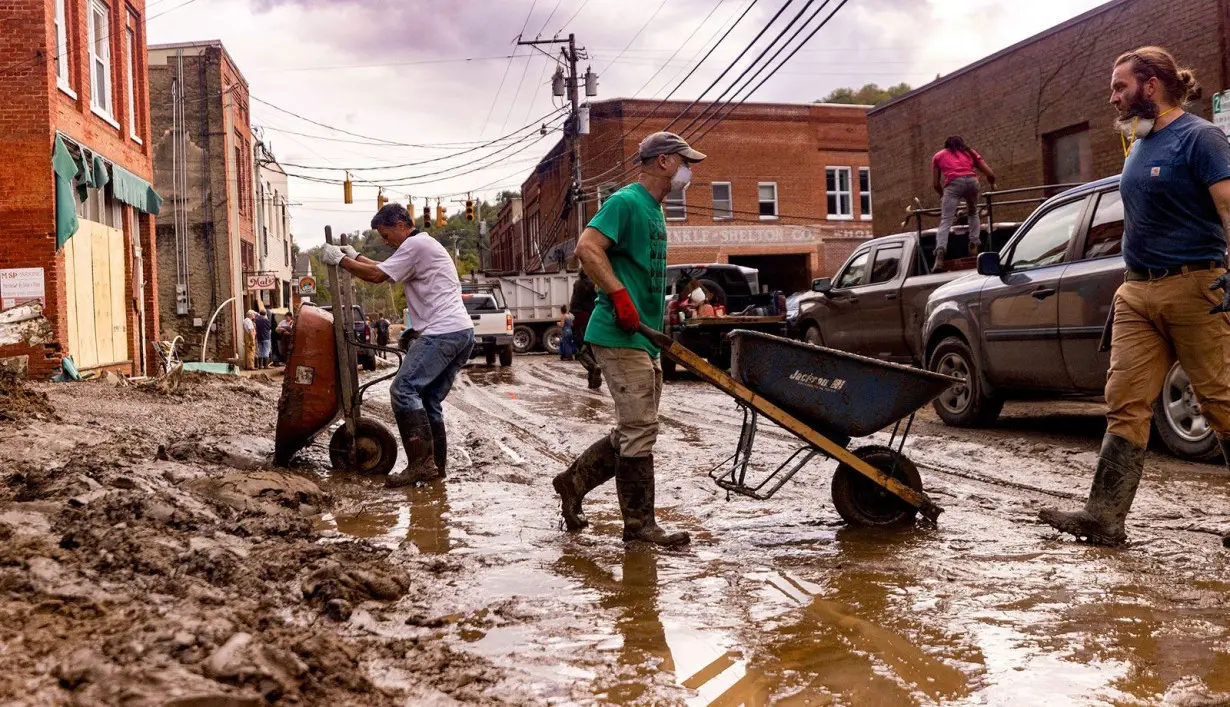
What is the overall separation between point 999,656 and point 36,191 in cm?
1530

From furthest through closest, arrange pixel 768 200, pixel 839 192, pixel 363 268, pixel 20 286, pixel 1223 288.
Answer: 1. pixel 839 192
2. pixel 768 200
3. pixel 20 286
4. pixel 363 268
5. pixel 1223 288

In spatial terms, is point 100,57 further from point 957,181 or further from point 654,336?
point 654,336

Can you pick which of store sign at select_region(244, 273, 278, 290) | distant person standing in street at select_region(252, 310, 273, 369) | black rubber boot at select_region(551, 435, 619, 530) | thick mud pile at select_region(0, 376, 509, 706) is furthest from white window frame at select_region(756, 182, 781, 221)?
black rubber boot at select_region(551, 435, 619, 530)

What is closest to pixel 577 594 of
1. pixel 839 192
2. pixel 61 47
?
pixel 61 47

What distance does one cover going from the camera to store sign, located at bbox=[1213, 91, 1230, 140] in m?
13.6

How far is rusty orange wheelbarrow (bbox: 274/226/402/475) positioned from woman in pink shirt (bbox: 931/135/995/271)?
7439 millimetres

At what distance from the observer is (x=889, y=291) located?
487 inches

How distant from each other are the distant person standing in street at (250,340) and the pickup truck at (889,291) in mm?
21874

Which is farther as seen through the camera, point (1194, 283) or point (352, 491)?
point (352, 491)

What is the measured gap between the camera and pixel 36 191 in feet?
49.5

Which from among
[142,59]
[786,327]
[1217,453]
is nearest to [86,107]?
[142,59]

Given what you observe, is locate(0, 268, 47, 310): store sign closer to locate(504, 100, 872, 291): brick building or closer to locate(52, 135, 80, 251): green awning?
locate(52, 135, 80, 251): green awning

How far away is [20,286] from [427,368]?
10663 millimetres

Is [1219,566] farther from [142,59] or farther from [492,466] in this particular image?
[142,59]
